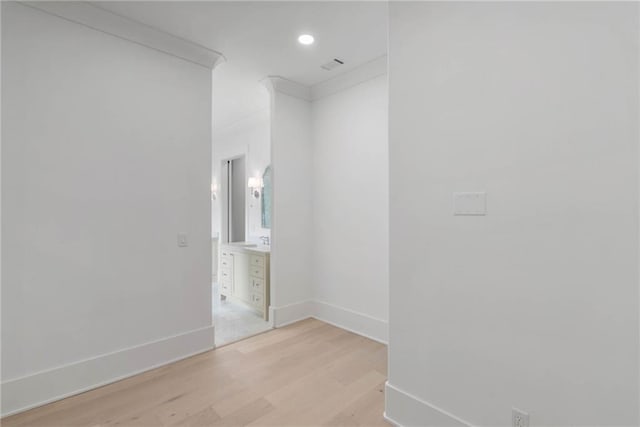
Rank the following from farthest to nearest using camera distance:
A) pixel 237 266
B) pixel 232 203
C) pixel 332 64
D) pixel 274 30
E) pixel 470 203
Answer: pixel 232 203, pixel 237 266, pixel 332 64, pixel 274 30, pixel 470 203

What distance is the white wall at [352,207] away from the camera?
315 cm

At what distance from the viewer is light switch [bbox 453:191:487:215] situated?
155cm

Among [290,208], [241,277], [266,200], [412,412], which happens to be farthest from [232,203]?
[412,412]

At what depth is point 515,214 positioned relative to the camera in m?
1.45

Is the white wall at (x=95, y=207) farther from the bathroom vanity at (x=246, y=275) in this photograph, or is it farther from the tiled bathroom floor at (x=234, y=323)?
the bathroom vanity at (x=246, y=275)

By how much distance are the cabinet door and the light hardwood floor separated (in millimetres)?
1106

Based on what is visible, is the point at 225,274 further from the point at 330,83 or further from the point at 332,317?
the point at 330,83

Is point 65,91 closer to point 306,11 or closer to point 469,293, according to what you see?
point 306,11

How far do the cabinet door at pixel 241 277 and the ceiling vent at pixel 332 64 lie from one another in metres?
2.45

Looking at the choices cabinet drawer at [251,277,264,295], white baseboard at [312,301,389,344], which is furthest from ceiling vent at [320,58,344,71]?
white baseboard at [312,301,389,344]

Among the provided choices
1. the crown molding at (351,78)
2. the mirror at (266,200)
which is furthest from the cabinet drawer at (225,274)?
the crown molding at (351,78)

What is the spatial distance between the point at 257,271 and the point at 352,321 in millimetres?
1304

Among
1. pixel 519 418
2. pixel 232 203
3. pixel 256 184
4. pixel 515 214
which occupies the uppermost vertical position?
pixel 256 184

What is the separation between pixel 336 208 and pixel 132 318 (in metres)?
2.20
